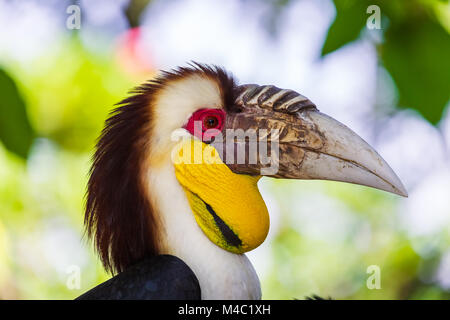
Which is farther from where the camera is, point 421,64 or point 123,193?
point 123,193

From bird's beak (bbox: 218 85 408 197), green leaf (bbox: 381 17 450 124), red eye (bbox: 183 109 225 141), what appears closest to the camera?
green leaf (bbox: 381 17 450 124)

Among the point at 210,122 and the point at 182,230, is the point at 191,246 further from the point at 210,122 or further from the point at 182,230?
the point at 210,122

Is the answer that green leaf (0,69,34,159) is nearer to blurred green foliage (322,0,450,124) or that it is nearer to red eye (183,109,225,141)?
blurred green foliage (322,0,450,124)

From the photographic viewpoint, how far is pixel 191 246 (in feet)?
6.89

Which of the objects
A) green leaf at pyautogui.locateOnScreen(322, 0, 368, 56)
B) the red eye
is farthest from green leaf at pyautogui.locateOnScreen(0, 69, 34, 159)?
the red eye

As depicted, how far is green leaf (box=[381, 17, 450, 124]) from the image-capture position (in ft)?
4.27

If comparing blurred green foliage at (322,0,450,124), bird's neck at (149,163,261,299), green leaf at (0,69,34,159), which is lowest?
bird's neck at (149,163,261,299)

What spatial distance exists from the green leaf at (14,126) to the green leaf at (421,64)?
947 millimetres

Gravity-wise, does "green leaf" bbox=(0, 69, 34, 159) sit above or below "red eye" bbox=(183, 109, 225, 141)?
below

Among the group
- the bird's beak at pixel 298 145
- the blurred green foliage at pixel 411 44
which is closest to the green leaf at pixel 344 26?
the blurred green foliage at pixel 411 44

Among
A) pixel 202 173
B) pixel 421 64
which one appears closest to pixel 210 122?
pixel 202 173

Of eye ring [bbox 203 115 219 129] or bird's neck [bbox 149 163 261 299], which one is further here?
eye ring [bbox 203 115 219 129]

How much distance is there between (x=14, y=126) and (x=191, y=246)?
973 mm
